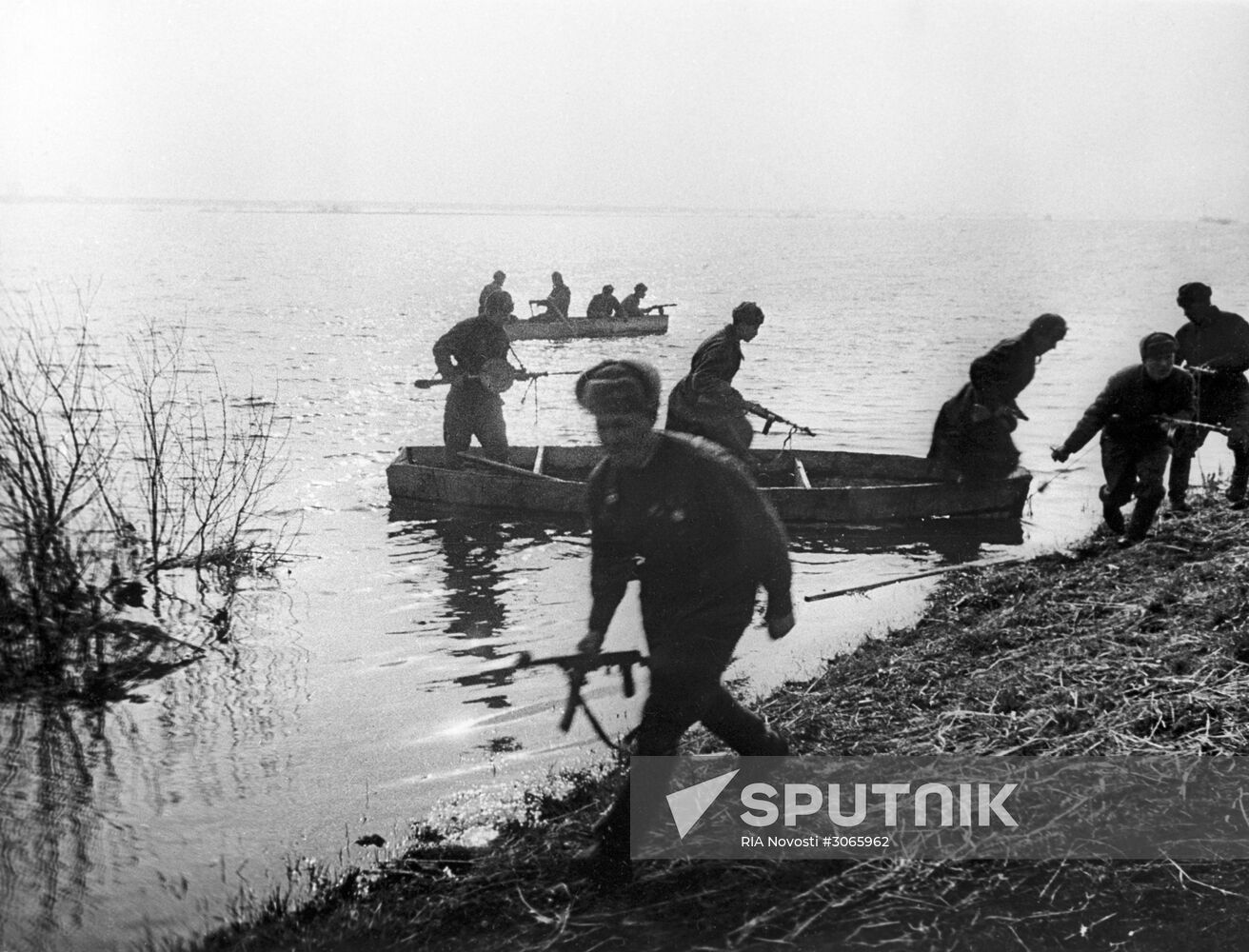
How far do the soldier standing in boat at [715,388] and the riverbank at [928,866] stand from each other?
308 cm

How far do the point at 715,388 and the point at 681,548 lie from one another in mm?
5598

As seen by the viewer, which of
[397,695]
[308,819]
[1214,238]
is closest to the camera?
[308,819]

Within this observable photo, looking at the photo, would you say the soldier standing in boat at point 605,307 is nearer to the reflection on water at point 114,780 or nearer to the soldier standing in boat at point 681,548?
the reflection on water at point 114,780

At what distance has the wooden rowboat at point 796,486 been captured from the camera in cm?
1209

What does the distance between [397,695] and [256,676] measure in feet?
3.73

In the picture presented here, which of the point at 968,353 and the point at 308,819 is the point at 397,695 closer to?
the point at 308,819

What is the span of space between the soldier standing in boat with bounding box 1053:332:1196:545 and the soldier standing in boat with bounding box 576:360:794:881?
17.0 feet

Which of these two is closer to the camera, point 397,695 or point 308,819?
point 308,819

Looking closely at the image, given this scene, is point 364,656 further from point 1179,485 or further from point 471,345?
point 1179,485

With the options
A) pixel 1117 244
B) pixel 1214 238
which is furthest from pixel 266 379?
pixel 1214 238

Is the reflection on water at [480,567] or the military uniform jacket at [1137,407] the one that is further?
the military uniform jacket at [1137,407]

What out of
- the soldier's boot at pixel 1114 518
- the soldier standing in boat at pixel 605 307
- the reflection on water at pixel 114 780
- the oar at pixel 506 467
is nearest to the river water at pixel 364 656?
the reflection on water at pixel 114 780

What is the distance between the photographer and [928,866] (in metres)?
4.23

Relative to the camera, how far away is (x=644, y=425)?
4.27m
